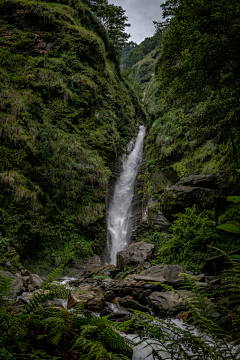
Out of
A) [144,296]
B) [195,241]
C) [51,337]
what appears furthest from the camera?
[195,241]

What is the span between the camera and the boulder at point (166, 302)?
389cm

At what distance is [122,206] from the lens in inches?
657

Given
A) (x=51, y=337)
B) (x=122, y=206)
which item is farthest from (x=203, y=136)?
(x=122, y=206)

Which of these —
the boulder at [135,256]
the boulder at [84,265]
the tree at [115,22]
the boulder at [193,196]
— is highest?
the tree at [115,22]

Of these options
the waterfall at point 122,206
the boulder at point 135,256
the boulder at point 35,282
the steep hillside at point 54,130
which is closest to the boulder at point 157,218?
the boulder at point 135,256

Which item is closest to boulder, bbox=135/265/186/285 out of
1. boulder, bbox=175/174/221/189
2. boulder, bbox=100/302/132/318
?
boulder, bbox=100/302/132/318

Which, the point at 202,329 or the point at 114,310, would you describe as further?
the point at 114,310

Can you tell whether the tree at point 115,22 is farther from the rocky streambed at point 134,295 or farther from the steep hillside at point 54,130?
the rocky streambed at point 134,295

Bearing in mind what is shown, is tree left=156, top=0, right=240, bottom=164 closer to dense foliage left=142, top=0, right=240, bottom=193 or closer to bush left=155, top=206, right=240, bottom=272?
dense foliage left=142, top=0, right=240, bottom=193

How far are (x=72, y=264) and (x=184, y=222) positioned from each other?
25.0 feet

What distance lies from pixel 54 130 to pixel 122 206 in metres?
8.22

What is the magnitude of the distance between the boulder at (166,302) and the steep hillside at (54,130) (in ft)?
23.8

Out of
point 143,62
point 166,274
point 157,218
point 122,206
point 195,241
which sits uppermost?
point 143,62

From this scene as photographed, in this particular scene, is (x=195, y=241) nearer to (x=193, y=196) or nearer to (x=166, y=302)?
(x=193, y=196)
